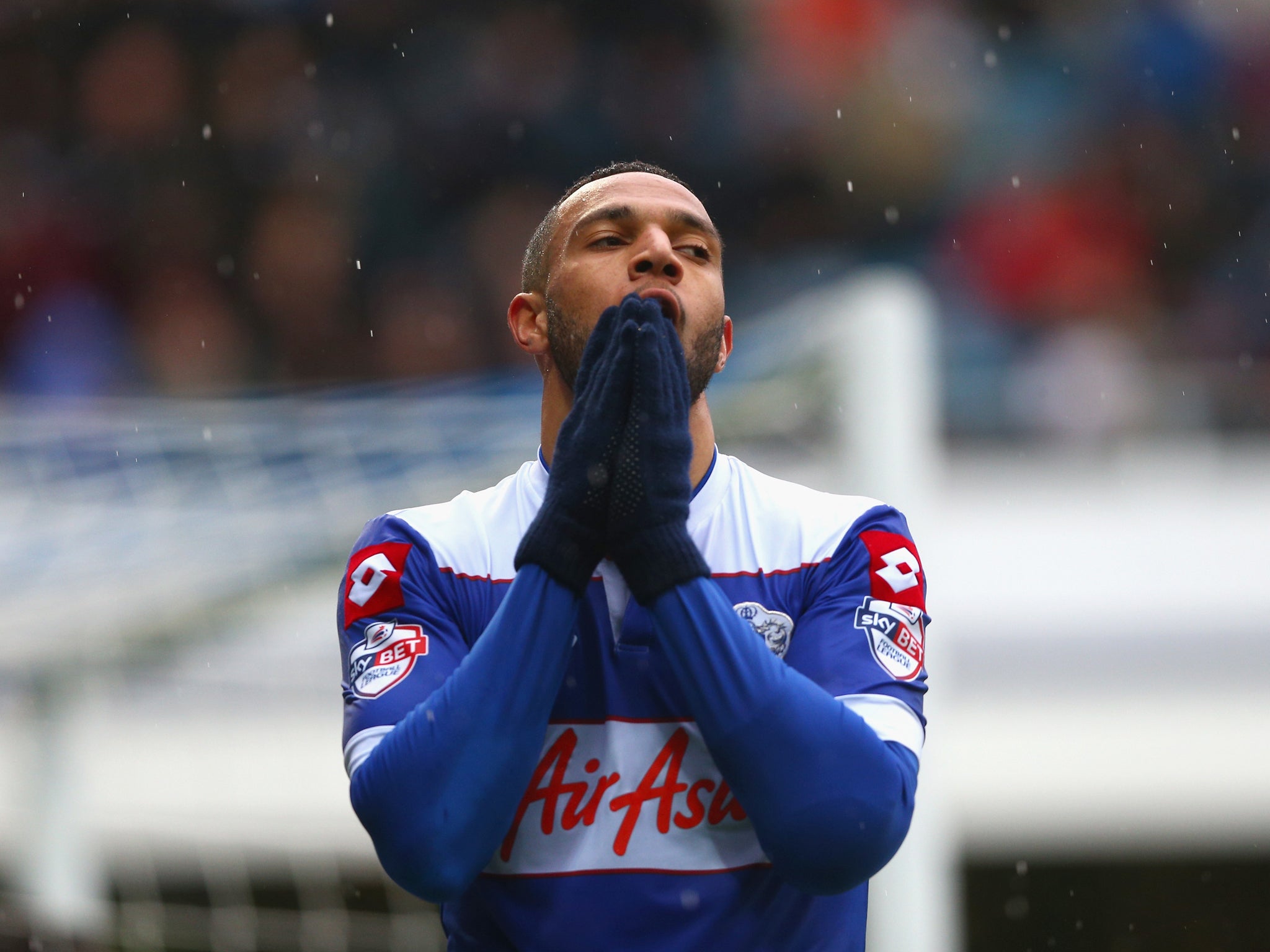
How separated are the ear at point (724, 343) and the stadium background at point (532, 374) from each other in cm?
239

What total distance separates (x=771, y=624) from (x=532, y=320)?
0.59 meters

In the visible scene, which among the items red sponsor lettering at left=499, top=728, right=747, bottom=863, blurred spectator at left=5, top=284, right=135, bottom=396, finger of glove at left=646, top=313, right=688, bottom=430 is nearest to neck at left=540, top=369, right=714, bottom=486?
finger of glove at left=646, top=313, right=688, bottom=430

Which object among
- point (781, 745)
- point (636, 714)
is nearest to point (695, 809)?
point (636, 714)

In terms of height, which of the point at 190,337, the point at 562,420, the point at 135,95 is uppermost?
the point at 135,95

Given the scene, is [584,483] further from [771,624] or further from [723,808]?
[723,808]

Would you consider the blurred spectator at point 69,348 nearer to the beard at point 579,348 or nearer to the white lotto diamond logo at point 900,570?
the beard at point 579,348

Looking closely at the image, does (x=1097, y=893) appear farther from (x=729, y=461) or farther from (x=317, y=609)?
(x=729, y=461)

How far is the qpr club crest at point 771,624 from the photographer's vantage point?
2.33 metres

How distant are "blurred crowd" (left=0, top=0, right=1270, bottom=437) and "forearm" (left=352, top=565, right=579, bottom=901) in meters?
6.41

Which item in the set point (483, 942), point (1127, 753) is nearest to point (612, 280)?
point (483, 942)

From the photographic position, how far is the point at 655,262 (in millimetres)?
2291

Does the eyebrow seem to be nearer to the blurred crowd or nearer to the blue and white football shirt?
the blue and white football shirt

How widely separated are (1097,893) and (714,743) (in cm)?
835

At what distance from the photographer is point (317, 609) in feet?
20.5
